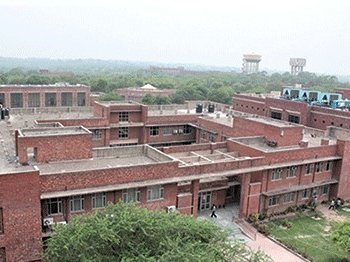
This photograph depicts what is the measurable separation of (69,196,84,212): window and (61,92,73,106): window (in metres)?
43.0

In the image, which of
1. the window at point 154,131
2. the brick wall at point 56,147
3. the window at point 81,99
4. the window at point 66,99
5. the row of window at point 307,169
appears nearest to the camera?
the brick wall at point 56,147

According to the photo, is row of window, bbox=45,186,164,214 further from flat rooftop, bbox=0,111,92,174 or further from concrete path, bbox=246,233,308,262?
concrete path, bbox=246,233,308,262

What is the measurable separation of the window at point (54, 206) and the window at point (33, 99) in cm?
4178

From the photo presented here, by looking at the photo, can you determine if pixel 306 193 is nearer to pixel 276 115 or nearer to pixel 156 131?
pixel 276 115

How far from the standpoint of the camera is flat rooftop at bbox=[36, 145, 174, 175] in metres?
25.4

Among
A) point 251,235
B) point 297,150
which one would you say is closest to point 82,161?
point 251,235

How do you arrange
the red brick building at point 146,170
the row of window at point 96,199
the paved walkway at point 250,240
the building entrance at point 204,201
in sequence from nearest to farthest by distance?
the red brick building at point 146,170 < the row of window at point 96,199 < the paved walkway at point 250,240 < the building entrance at point 204,201

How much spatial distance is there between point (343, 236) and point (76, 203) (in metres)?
15.8

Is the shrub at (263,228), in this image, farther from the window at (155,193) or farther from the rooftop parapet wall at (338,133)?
the rooftop parapet wall at (338,133)

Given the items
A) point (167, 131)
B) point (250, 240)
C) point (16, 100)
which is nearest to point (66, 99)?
point (16, 100)

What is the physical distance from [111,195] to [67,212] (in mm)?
2774

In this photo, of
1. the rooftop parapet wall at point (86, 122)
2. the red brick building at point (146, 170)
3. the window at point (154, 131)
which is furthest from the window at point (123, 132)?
the window at point (154, 131)

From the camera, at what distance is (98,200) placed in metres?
24.5

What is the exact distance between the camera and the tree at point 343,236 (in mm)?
23062
